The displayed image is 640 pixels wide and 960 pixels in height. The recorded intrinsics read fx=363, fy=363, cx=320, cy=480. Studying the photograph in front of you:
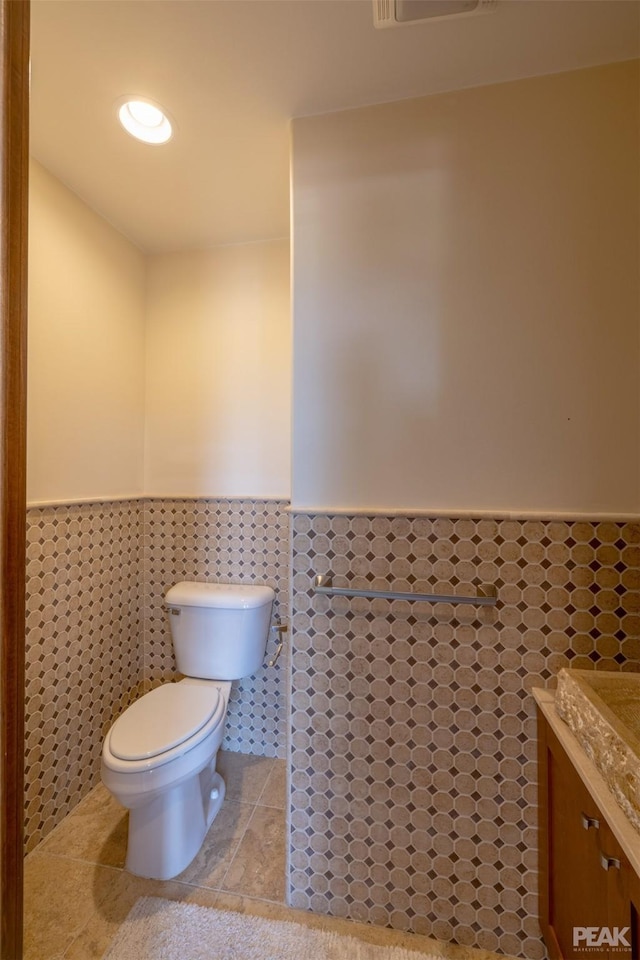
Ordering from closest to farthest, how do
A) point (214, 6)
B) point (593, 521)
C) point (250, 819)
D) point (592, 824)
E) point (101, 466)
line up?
1. point (592, 824)
2. point (214, 6)
3. point (593, 521)
4. point (250, 819)
5. point (101, 466)

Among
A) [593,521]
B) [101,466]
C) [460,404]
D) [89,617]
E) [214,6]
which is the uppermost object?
[214,6]

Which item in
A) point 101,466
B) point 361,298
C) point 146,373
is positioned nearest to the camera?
point 361,298

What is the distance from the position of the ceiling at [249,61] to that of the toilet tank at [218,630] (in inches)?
63.9

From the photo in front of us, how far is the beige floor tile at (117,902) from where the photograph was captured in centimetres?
99

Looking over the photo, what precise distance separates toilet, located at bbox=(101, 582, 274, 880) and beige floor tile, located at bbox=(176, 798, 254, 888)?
0.03 metres

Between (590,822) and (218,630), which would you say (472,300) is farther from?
(218,630)

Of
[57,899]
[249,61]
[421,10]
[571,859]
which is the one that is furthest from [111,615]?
[421,10]

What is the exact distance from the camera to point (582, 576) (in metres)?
0.95

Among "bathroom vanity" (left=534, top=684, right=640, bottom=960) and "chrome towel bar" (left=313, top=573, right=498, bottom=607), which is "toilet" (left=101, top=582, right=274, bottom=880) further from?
"bathroom vanity" (left=534, top=684, right=640, bottom=960)

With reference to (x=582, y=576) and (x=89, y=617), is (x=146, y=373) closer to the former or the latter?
(x=89, y=617)

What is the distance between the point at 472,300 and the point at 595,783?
1118 millimetres

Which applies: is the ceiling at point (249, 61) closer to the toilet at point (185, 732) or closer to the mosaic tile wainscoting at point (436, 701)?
the mosaic tile wainscoting at point (436, 701)

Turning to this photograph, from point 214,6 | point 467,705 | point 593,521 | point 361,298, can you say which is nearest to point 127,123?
point 214,6

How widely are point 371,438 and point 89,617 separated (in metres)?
1.37
